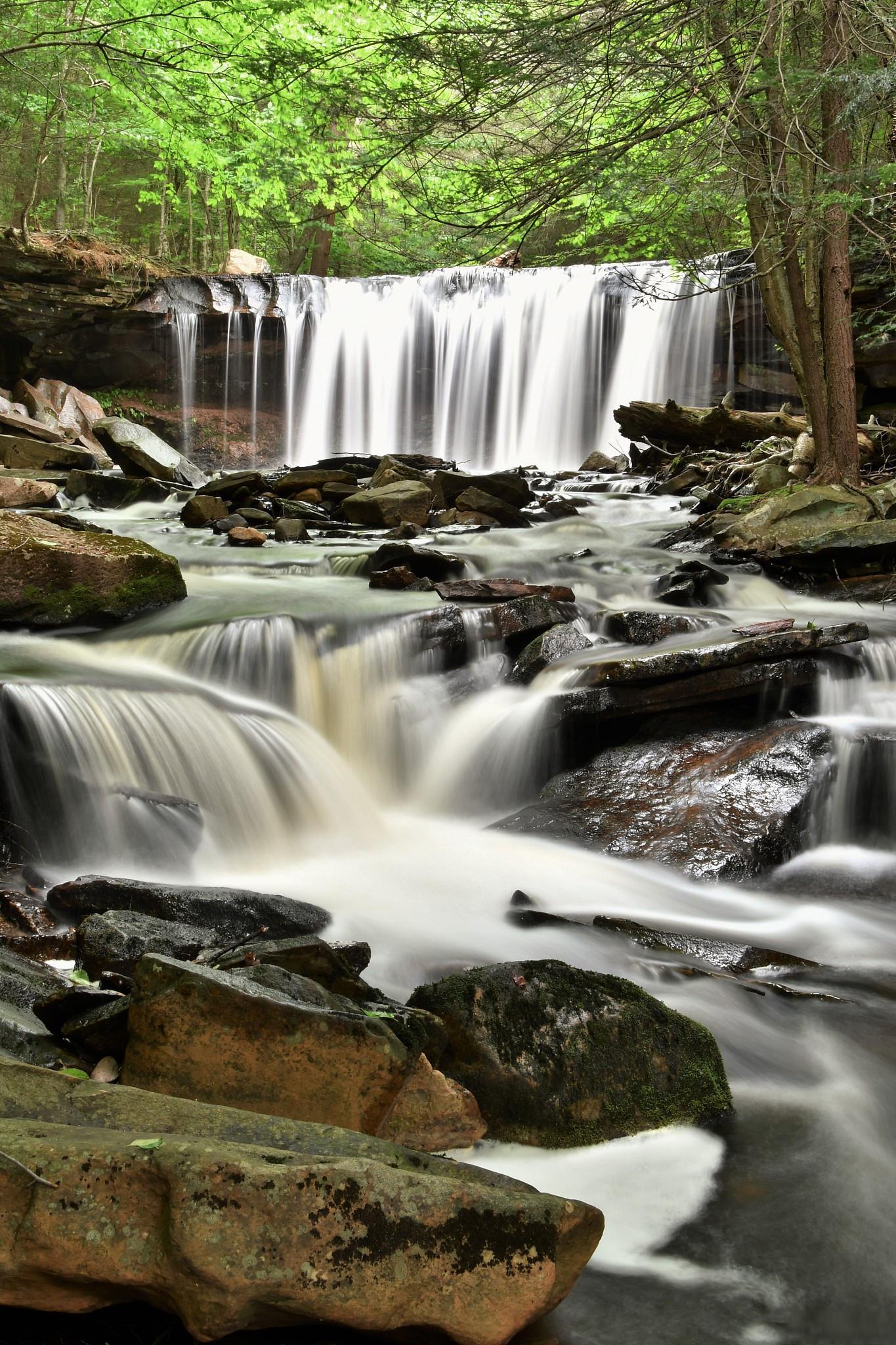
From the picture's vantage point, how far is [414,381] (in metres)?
19.4

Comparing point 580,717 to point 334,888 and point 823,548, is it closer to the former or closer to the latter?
point 334,888

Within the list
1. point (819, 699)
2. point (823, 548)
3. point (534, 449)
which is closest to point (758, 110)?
point (823, 548)

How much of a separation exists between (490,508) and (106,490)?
200 inches

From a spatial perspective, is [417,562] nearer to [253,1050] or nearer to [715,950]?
[715,950]

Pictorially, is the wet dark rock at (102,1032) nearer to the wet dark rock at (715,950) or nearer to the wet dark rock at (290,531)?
the wet dark rock at (715,950)

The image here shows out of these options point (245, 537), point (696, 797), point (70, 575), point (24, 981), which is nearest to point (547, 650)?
point (696, 797)

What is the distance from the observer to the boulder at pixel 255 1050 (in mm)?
2496

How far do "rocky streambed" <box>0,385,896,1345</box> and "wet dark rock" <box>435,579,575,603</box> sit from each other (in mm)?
39

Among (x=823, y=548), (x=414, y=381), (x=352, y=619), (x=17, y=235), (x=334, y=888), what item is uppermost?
(x=17, y=235)

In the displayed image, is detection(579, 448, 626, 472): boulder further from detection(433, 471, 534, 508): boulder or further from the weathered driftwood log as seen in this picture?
detection(433, 471, 534, 508): boulder

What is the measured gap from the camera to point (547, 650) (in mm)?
7441

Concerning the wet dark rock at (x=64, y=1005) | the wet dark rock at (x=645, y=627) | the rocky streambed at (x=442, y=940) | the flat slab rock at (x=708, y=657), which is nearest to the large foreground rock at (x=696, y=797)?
the rocky streambed at (x=442, y=940)

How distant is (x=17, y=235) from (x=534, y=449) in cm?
926

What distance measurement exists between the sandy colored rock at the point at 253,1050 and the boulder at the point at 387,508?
1013cm
